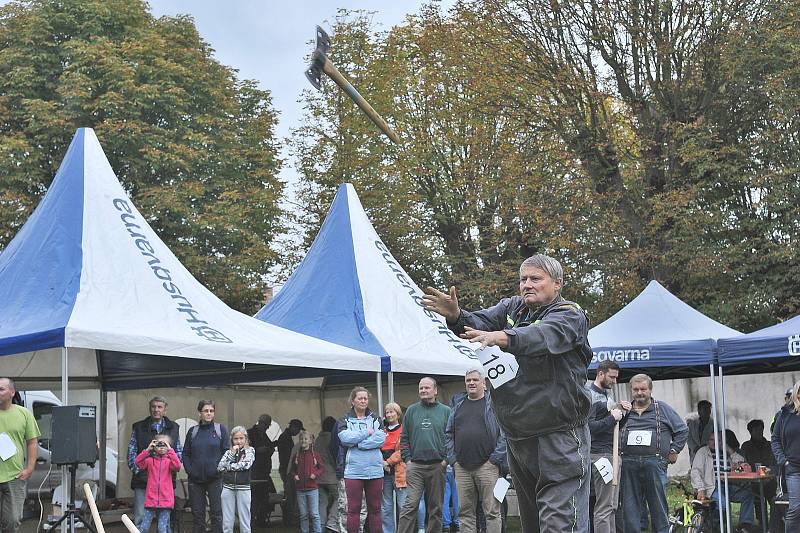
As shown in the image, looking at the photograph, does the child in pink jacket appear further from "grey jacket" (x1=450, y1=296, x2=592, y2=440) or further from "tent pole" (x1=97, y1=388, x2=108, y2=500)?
"grey jacket" (x1=450, y1=296, x2=592, y2=440)

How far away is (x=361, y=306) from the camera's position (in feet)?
50.7

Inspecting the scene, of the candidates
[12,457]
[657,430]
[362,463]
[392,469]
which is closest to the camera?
[12,457]

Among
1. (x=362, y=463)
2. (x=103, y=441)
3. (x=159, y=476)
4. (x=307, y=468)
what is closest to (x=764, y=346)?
(x=362, y=463)

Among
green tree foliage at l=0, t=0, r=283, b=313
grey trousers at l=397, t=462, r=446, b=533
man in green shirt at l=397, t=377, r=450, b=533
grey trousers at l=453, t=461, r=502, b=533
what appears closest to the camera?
grey trousers at l=453, t=461, r=502, b=533

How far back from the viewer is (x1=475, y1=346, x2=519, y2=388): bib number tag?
5684 millimetres

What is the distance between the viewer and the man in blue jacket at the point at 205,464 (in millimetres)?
12969

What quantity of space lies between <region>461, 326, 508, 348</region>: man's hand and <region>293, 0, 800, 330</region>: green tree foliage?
19018 mm

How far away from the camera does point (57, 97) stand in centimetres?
2995

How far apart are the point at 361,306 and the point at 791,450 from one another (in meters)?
6.28

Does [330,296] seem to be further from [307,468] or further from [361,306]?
[307,468]

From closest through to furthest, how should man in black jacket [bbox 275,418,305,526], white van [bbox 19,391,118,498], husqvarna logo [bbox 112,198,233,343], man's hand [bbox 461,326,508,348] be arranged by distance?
man's hand [bbox 461,326,508,348] < husqvarna logo [bbox 112,198,233,343] < white van [bbox 19,391,118,498] < man in black jacket [bbox 275,418,305,526]

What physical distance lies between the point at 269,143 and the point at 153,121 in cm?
354

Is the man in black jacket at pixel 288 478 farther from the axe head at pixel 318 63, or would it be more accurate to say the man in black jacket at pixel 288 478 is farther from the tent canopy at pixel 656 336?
the axe head at pixel 318 63

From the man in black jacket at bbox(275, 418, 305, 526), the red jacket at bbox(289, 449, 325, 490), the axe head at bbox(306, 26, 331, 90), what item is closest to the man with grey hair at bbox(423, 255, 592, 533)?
the axe head at bbox(306, 26, 331, 90)
